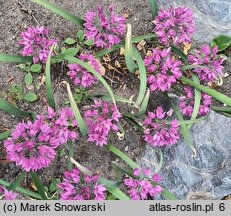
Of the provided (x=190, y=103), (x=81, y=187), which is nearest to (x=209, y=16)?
(x=190, y=103)

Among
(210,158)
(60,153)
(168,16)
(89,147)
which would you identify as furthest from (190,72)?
(60,153)

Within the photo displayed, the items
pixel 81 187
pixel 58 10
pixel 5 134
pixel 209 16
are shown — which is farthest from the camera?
pixel 209 16

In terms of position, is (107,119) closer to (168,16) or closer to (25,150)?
(25,150)

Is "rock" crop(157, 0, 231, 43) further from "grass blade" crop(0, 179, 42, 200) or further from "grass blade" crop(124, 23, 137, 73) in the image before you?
"grass blade" crop(0, 179, 42, 200)

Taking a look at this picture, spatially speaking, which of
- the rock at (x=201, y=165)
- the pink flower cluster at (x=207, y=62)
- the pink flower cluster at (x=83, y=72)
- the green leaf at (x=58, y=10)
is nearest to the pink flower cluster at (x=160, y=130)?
Result: the rock at (x=201, y=165)

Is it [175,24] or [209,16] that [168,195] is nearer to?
[175,24]

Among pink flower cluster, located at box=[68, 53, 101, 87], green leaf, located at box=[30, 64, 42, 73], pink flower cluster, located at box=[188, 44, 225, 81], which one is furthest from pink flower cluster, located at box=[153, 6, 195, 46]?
green leaf, located at box=[30, 64, 42, 73]
